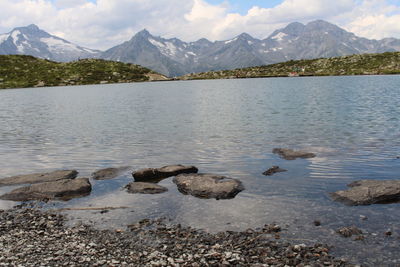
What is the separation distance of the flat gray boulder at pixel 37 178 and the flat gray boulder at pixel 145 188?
612cm

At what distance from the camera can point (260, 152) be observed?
33375 millimetres

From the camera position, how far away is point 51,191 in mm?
23344

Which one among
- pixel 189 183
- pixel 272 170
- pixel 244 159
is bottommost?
pixel 244 159

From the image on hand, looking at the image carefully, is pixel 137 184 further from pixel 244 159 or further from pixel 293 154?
pixel 293 154

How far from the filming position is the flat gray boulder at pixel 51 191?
74.9 feet

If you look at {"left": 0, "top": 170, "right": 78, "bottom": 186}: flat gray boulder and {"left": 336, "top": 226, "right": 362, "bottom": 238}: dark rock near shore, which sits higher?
{"left": 0, "top": 170, "right": 78, "bottom": 186}: flat gray boulder

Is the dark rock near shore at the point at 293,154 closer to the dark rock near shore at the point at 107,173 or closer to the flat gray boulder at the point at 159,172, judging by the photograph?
the flat gray boulder at the point at 159,172

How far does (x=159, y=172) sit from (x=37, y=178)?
9.72m

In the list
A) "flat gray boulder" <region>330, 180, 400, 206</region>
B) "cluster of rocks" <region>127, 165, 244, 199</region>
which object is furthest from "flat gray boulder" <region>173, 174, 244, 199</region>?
"flat gray boulder" <region>330, 180, 400, 206</region>

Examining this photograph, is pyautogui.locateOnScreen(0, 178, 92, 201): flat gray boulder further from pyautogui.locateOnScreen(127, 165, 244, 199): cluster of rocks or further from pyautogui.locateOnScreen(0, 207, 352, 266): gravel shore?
pyautogui.locateOnScreen(0, 207, 352, 266): gravel shore

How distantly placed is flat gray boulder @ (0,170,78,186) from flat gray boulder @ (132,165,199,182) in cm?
572

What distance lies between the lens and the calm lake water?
17.6m

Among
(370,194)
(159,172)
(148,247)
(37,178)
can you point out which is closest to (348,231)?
(370,194)

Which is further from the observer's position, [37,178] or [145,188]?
[37,178]
